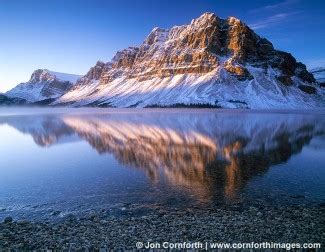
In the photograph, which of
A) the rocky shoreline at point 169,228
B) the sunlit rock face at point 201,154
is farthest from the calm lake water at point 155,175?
the rocky shoreline at point 169,228

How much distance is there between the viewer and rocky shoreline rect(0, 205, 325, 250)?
17.9 meters

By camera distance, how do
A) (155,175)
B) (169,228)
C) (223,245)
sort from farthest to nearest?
(155,175) < (169,228) < (223,245)

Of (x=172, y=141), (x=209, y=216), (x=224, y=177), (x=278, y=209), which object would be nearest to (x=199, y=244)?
(x=209, y=216)

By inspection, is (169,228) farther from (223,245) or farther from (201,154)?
(201,154)

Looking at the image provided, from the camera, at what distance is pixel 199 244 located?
17.4m

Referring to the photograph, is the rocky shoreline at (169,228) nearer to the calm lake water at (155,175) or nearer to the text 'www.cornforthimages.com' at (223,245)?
the text 'www.cornforthimages.com' at (223,245)

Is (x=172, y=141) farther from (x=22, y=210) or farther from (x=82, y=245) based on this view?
(x=82, y=245)

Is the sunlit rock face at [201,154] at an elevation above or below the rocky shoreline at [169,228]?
above

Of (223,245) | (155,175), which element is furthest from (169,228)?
(155,175)

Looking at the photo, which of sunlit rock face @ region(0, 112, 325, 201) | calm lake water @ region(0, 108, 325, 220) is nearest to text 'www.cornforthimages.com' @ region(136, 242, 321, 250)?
calm lake water @ region(0, 108, 325, 220)

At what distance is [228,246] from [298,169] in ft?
71.2

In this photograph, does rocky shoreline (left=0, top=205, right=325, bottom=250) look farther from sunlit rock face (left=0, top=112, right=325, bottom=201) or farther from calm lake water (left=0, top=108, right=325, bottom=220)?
sunlit rock face (left=0, top=112, right=325, bottom=201)

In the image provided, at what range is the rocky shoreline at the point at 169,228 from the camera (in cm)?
1791

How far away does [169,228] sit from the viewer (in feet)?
64.4
